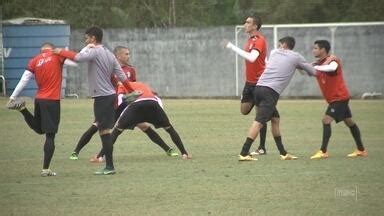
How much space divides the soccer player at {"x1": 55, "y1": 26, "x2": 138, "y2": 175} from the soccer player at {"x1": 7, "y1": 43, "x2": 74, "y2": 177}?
0.22 metres

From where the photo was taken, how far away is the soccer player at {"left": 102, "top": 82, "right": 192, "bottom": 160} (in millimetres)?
14297

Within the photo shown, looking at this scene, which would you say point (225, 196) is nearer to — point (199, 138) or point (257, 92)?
point (257, 92)

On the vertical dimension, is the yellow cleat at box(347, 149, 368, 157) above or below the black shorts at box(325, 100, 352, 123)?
below

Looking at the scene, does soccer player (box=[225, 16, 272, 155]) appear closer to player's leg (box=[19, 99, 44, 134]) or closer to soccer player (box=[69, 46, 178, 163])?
soccer player (box=[69, 46, 178, 163])

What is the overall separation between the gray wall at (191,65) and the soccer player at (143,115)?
1710cm

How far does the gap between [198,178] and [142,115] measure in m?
2.55

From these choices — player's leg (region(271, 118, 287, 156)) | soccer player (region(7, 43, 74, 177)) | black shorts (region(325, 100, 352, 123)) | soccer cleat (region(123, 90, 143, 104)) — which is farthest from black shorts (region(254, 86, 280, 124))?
soccer player (region(7, 43, 74, 177))

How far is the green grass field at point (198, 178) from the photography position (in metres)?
9.94

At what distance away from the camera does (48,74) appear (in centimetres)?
1259

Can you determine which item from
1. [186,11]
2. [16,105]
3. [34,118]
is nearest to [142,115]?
[34,118]

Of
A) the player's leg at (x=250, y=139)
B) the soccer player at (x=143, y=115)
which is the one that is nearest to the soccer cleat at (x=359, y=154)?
the player's leg at (x=250, y=139)

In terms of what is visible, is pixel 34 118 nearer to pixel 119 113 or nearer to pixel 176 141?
pixel 119 113

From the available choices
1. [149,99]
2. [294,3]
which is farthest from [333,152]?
[294,3]

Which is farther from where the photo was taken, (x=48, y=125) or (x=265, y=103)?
(x=265, y=103)
